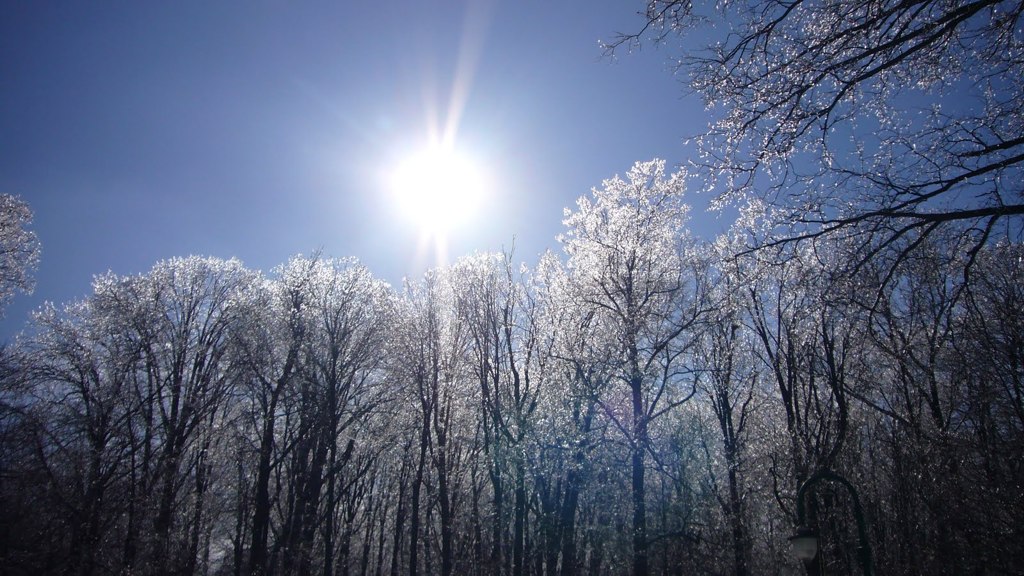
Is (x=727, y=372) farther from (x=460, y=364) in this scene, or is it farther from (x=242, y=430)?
(x=242, y=430)

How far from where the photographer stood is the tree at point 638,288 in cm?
1373

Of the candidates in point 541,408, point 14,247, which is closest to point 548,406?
point 541,408

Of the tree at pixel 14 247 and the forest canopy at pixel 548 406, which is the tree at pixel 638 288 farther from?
the tree at pixel 14 247

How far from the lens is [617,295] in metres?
14.8

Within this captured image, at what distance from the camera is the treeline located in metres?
12.4

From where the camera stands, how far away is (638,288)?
1486 centimetres

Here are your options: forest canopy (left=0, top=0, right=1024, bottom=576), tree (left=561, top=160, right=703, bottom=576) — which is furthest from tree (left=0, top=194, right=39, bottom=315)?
tree (left=561, top=160, right=703, bottom=576)

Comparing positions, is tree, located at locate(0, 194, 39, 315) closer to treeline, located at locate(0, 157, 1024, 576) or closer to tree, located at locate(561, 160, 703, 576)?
treeline, located at locate(0, 157, 1024, 576)

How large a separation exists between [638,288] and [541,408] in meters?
4.81

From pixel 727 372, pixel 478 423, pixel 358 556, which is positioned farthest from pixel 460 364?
pixel 358 556

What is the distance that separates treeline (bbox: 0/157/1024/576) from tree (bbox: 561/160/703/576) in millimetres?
89

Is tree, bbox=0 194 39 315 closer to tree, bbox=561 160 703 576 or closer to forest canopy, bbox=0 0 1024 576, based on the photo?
forest canopy, bbox=0 0 1024 576

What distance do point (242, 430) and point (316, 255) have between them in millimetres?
7767

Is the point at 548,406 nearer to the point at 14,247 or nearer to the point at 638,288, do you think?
the point at 638,288
